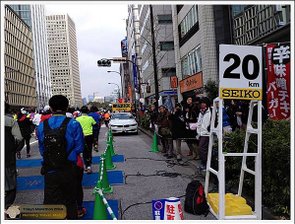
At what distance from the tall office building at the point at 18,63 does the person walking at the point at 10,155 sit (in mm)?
73743

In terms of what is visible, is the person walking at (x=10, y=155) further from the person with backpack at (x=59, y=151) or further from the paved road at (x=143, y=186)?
the paved road at (x=143, y=186)

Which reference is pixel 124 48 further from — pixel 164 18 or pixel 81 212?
pixel 81 212

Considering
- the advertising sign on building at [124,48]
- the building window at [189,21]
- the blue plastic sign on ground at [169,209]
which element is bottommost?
the blue plastic sign on ground at [169,209]

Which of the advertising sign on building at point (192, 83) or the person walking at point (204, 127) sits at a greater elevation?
the advertising sign on building at point (192, 83)

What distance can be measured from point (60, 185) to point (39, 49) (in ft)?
421

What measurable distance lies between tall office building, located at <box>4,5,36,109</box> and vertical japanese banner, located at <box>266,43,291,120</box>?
72246mm

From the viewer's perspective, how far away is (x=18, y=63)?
92.0 meters

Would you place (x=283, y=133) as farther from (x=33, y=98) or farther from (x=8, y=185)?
(x=33, y=98)

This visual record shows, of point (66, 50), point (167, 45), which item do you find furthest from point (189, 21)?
point (66, 50)

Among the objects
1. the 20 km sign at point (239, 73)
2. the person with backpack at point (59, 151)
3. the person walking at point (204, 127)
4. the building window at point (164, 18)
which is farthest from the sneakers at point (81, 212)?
the building window at point (164, 18)

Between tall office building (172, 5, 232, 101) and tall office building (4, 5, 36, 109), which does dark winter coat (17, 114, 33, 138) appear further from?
tall office building (4, 5, 36, 109)

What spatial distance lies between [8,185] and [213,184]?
13.4ft

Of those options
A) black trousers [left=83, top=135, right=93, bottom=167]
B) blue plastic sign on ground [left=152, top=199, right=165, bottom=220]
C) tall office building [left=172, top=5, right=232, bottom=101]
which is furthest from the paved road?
tall office building [left=172, top=5, right=232, bottom=101]

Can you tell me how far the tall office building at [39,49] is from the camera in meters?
109
